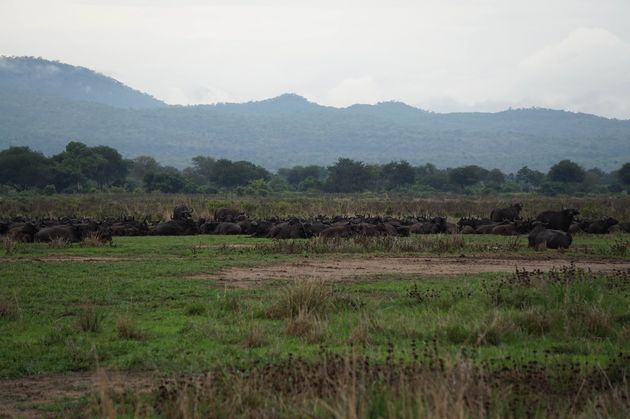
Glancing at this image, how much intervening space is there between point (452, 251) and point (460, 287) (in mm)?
8626

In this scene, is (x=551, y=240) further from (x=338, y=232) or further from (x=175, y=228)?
(x=175, y=228)

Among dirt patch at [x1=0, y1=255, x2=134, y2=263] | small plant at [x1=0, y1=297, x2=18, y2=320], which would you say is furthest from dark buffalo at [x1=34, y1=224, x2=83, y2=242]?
small plant at [x1=0, y1=297, x2=18, y2=320]

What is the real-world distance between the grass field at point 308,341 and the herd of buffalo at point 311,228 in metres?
6.47

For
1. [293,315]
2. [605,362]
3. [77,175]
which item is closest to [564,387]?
[605,362]

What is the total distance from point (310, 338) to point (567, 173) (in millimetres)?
105329

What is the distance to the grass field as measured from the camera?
626 cm

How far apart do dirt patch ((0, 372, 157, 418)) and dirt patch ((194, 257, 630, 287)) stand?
6690 millimetres

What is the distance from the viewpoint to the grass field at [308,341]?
6.26 metres

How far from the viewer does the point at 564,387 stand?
7.13 m

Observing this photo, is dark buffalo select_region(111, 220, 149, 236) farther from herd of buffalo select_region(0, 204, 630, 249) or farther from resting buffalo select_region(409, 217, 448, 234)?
resting buffalo select_region(409, 217, 448, 234)

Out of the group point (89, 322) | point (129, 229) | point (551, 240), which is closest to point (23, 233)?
point (129, 229)

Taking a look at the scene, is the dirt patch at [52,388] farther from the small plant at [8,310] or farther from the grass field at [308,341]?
the small plant at [8,310]

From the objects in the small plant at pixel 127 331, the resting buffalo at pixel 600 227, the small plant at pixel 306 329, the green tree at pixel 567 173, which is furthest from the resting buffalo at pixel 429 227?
the green tree at pixel 567 173

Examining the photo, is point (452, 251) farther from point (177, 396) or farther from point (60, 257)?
point (177, 396)
